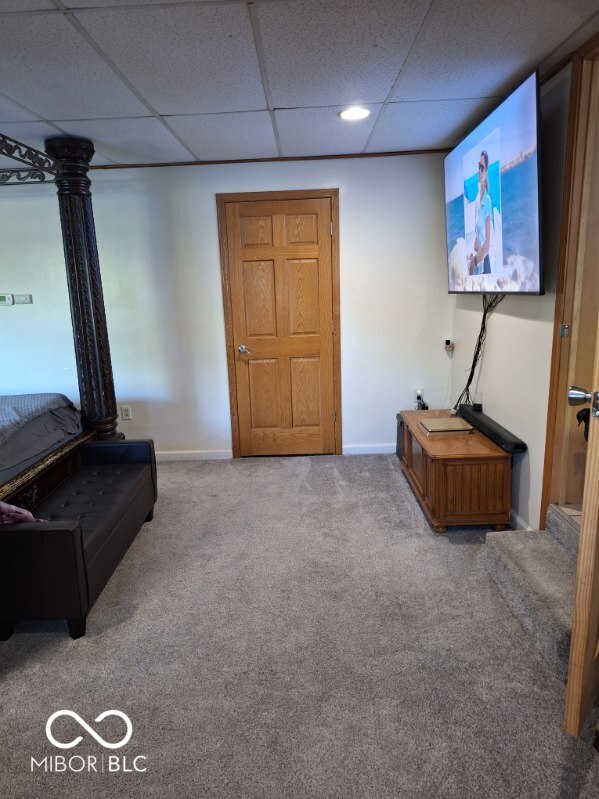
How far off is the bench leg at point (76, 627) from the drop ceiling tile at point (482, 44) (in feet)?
8.73

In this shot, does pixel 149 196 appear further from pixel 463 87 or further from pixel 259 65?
pixel 463 87

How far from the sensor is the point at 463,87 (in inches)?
98.8

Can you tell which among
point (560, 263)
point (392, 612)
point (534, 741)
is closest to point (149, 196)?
point (560, 263)

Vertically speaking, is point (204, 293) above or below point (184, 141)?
below

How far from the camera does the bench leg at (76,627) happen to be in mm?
2078

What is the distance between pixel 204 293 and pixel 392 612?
2.82 m

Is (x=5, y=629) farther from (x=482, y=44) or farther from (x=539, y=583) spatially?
(x=482, y=44)

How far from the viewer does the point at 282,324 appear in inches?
160

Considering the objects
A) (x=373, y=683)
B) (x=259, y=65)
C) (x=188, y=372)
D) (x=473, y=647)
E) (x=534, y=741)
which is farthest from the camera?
(x=188, y=372)

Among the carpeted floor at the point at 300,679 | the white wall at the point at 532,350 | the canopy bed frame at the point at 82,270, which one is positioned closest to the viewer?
the carpeted floor at the point at 300,679

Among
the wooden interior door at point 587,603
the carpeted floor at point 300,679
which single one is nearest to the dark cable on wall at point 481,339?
the carpeted floor at point 300,679

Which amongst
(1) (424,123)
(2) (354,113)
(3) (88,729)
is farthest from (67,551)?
(1) (424,123)

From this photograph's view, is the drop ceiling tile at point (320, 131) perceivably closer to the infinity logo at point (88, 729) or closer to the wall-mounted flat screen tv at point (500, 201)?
the wall-mounted flat screen tv at point (500, 201)

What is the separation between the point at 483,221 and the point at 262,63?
1.42m
